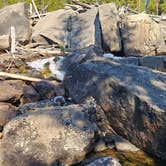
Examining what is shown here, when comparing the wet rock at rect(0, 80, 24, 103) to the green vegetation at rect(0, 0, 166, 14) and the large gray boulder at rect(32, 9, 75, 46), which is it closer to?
the large gray boulder at rect(32, 9, 75, 46)

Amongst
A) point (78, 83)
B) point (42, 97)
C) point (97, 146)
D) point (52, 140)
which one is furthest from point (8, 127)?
point (42, 97)

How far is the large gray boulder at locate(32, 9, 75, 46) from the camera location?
728 inches

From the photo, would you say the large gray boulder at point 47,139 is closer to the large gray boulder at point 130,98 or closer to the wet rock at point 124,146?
the wet rock at point 124,146


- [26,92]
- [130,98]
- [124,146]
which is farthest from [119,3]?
[124,146]

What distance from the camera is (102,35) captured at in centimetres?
1811

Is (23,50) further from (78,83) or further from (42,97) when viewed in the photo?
(78,83)

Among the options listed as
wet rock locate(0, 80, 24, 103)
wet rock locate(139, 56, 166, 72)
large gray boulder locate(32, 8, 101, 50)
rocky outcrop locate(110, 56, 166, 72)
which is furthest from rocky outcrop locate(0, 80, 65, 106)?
large gray boulder locate(32, 8, 101, 50)

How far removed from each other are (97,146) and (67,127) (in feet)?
2.80

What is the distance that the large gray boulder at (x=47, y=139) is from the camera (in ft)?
20.5

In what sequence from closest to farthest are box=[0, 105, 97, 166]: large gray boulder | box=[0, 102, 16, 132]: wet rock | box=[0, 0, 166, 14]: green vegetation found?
box=[0, 105, 97, 166]: large gray boulder → box=[0, 102, 16, 132]: wet rock → box=[0, 0, 166, 14]: green vegetation

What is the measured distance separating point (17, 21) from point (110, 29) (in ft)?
16.5

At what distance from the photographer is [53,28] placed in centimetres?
1942

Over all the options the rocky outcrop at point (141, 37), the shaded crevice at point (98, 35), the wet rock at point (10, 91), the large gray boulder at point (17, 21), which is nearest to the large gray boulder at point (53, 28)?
the large gray boulder at point (17, 21)

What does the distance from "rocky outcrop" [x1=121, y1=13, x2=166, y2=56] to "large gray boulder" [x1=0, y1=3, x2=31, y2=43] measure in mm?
5088
